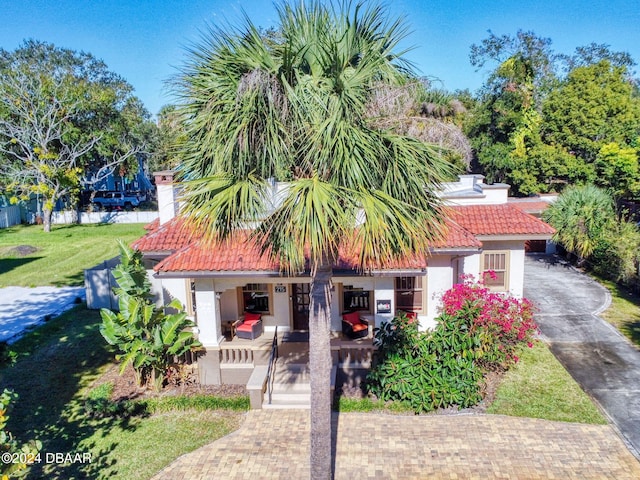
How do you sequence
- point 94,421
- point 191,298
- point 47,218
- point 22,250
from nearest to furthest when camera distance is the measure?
point 94,421
point 191,298
point 22,250
point 47,218

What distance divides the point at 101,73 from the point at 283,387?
159 feet

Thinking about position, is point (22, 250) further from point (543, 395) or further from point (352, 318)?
point (543, 395)

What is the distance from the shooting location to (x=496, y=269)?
15.9 m

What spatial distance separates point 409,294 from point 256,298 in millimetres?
4753

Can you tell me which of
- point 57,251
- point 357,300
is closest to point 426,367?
point 357,300

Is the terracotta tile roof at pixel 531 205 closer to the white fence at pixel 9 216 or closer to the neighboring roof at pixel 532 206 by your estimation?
the neighboring roof at pixel 532 206

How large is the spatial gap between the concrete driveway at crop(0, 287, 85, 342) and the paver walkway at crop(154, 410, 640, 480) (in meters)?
10.5

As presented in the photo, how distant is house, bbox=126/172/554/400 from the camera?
494 inches

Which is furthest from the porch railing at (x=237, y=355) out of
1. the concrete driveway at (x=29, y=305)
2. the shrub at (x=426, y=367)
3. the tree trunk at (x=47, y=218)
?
the tree trunk at (x=47, y=218)

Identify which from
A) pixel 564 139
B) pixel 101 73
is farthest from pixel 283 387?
pixel 101 73

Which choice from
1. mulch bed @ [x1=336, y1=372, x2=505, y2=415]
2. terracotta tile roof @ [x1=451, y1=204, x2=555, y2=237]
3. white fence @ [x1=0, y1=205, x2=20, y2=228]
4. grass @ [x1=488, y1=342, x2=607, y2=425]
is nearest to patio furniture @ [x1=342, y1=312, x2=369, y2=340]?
mulch bed @ [x1=336, y1=372, x2=505, y2=415]

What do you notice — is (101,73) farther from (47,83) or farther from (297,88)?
(297,88)

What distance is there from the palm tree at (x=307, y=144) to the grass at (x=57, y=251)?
19.9 m

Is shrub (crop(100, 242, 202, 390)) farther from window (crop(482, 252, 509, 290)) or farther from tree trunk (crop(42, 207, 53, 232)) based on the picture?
tree trunk (crop(42, 207, 53, 232))
